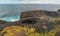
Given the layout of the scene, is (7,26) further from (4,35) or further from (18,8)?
(18,8)

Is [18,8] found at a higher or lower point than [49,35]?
lower

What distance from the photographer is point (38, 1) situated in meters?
1.88

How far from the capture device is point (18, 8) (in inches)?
72.1

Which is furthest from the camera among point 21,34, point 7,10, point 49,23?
point 7,10

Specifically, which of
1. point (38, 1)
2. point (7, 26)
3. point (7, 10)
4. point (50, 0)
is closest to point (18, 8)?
point (7, 10)

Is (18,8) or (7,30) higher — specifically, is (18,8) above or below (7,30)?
below

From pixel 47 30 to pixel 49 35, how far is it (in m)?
0.03

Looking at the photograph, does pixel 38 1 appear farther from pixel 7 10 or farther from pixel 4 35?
pixel 4 35

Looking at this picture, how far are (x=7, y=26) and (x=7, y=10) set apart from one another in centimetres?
101

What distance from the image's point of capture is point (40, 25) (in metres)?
0.83

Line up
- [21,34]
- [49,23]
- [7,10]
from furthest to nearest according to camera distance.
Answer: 1. [7,10]
2. [49,23]
3. [21,34]

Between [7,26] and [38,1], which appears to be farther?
[38,1]

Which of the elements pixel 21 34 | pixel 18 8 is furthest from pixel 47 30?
pixel 18 8

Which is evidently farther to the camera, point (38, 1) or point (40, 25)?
point (38, 1)
